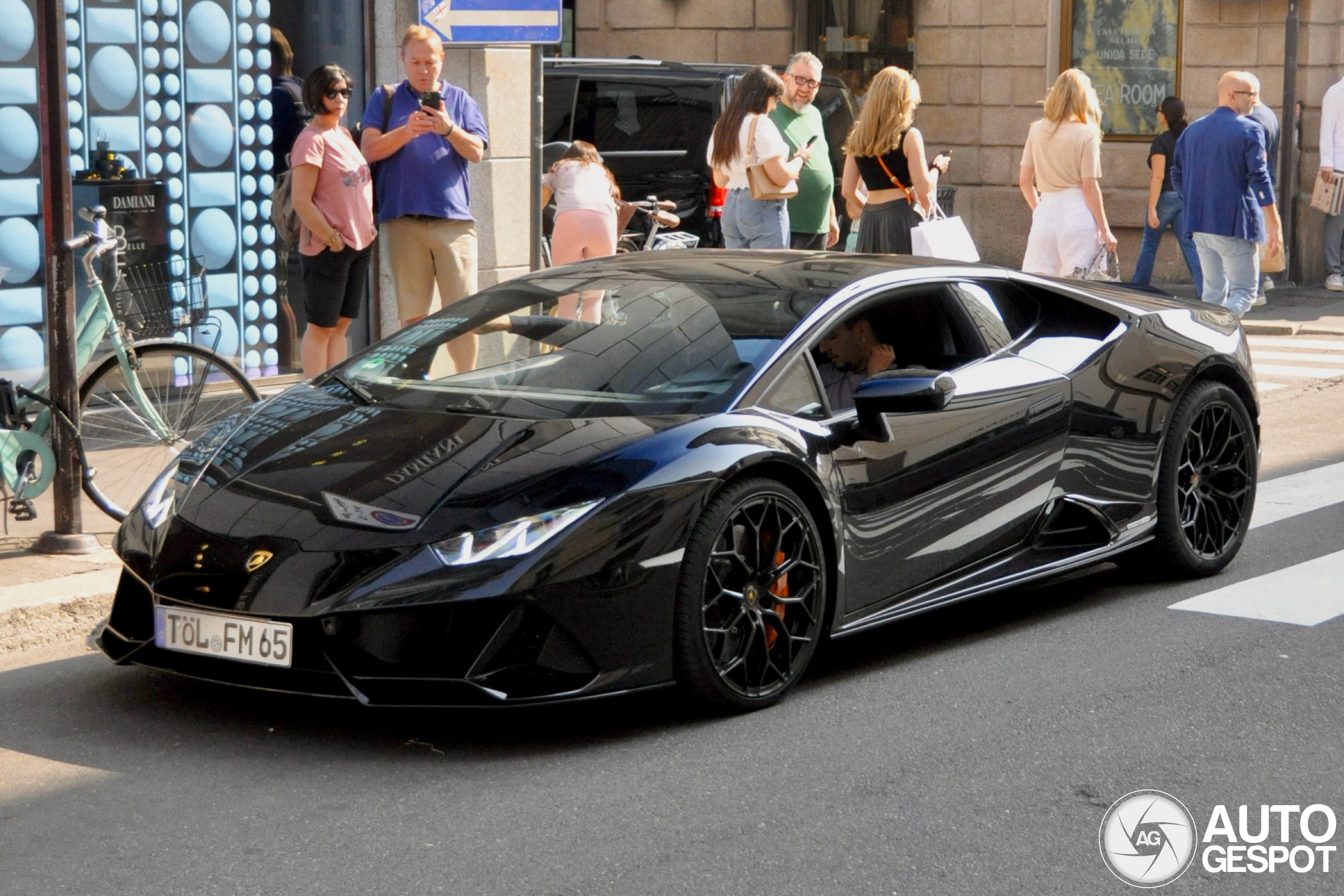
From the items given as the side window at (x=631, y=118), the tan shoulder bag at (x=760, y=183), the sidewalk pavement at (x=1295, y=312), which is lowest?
the sidewalk pavement at (x=1295, y=312)

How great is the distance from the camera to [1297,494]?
8773mm

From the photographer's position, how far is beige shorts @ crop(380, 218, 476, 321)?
31.2ft

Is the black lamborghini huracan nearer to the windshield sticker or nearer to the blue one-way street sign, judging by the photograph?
the windshield sticker

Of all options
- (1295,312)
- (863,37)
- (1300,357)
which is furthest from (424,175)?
(863,37)

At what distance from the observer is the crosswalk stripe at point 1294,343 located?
566 inches

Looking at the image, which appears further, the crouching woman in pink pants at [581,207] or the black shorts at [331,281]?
the crouching woman in pink pants at [581,207]

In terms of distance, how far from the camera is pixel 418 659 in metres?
4.66

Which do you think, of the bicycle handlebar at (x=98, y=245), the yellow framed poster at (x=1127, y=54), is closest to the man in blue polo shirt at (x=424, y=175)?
the bicycle handlebar at (x=98, y=245)

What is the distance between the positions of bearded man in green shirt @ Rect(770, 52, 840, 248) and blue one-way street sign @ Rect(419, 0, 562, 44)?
1490 mm

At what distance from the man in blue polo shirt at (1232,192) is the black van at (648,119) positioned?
136 inches

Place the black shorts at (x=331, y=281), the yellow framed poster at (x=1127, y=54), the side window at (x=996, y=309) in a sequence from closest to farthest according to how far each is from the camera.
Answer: the side window at (x=996, y=309) → the black shorts at (x=331, y=281) → the yellow framed poster at (x=1127, y=54)

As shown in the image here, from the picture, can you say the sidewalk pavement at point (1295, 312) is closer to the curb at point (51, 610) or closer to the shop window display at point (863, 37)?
the shop window display at point (863, 37)

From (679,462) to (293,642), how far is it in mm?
1083

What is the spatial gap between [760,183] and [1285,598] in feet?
15.6
